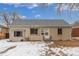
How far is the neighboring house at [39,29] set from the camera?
423 cm

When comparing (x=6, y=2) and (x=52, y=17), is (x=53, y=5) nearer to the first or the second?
(x=52, y=17)

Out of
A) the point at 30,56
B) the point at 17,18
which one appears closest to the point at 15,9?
the point at 17,18

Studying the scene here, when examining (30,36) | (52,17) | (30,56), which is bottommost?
(30,56)

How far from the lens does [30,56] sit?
4211 millimetres

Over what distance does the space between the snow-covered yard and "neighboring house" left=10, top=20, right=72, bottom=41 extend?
0.09 m

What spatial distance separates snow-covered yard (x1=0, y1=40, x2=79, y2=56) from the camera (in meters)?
4.22

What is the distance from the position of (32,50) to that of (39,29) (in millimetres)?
300

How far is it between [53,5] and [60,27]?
312 mm

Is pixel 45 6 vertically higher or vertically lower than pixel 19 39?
higher

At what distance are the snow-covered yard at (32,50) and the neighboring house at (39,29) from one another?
0.09 meters

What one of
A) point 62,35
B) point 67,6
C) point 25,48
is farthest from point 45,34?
point 67,6

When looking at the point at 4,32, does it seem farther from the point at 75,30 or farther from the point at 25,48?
the point at 75,30

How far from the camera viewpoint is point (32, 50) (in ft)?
13.9

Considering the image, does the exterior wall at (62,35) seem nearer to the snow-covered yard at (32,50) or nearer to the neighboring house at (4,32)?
the snow-covered yard at (32,50)
